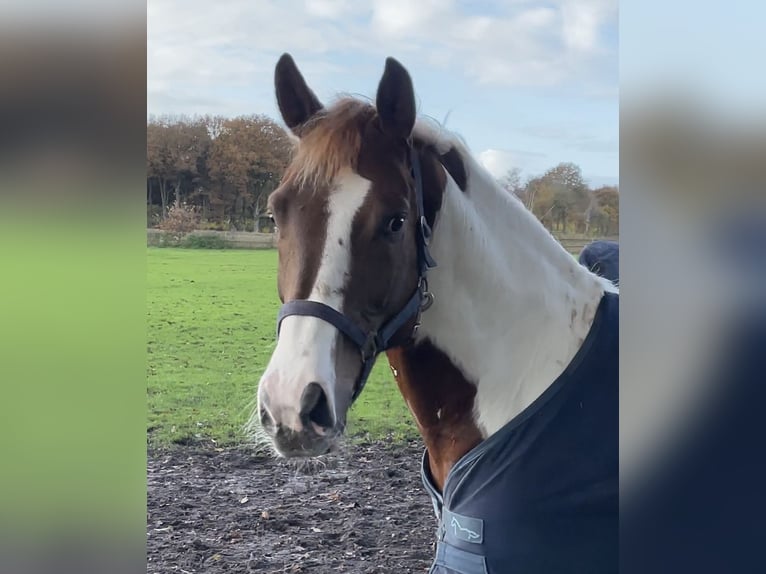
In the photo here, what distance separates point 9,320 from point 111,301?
9 centimetres

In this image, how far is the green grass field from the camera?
4289 millimetres

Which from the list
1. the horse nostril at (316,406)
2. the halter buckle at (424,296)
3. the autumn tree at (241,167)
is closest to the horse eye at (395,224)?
the halter buckle at (424,296)

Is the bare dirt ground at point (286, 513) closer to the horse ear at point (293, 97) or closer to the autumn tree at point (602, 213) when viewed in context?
the autumn tree at point (602, 213)

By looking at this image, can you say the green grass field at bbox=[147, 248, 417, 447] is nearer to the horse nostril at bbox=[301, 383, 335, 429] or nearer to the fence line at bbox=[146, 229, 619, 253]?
the fence line at bbox=[146, 229, 619, 253]

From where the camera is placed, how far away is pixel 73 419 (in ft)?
1.94

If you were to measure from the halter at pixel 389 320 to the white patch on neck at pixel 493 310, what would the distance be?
→ 68 millimetres

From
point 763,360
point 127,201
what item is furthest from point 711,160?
point 127,201

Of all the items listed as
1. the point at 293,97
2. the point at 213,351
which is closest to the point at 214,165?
the point at 213,351

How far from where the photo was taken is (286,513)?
11.4ft

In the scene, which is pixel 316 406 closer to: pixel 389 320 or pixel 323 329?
pixel 323 329

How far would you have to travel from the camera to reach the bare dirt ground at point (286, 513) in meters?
3.04

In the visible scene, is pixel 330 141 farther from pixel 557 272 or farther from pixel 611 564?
pixel 611 564

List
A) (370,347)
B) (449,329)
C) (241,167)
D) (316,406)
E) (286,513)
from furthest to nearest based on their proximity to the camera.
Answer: (241,167) < (286,513) < (449,329) < (370,347) < (316,406)

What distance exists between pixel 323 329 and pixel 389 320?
0.61ft
